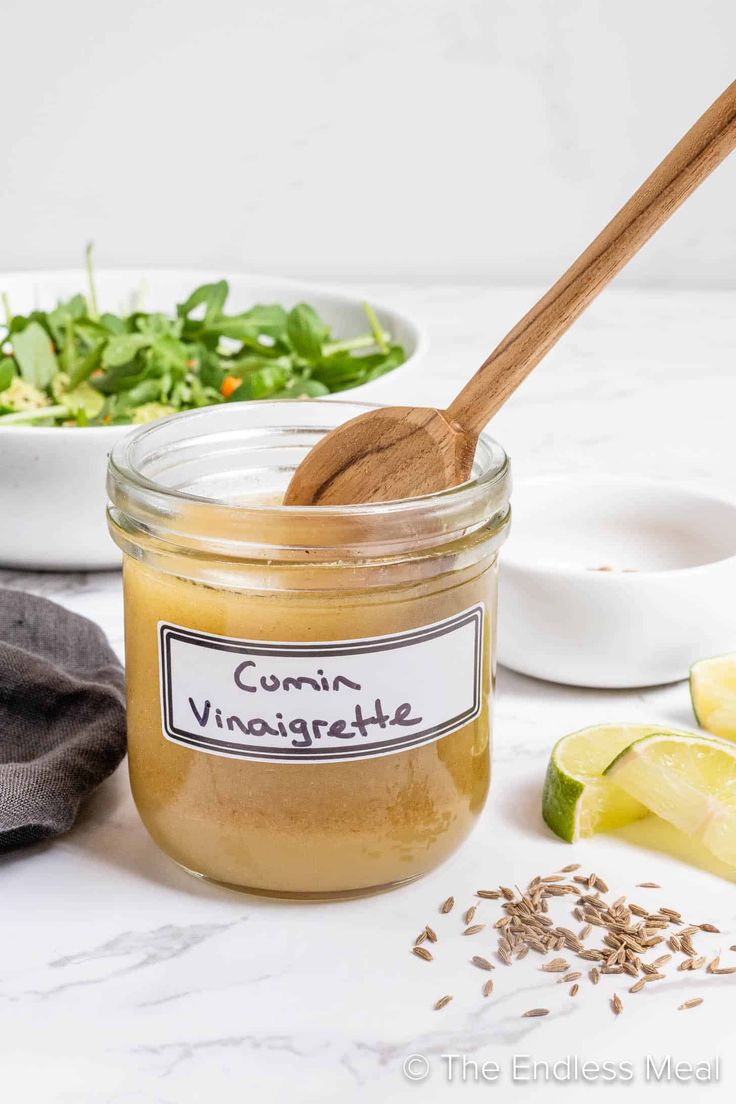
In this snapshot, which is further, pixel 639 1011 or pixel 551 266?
pixel 551 266

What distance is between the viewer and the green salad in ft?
4.84

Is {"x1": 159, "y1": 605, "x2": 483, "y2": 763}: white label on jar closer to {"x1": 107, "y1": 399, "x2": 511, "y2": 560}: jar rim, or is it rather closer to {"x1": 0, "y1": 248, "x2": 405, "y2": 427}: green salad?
{"x1": 107, "y1": 399, "x2": 511, "y2": 560}: jar rim

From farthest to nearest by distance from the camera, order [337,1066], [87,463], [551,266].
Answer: [551,266]
[87,463]
[337,1066]

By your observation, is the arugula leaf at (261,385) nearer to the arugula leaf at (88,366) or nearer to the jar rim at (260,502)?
the arugula leaf at (88,366)

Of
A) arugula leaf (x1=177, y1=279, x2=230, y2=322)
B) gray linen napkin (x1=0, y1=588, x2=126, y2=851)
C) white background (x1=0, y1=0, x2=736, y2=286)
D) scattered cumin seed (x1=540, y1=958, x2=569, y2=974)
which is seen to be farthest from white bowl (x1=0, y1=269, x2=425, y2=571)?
white background (x1=0, y1=0, x2=736, y2=286)

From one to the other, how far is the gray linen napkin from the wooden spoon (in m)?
0.24

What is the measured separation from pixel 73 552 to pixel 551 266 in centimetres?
168

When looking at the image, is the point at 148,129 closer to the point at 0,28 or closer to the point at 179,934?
the point at 0,28

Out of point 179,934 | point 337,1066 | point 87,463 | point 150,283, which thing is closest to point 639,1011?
point 337,1066

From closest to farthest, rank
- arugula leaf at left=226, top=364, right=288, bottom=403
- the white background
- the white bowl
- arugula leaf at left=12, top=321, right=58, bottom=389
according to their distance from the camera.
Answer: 1. the white bowl
2. arugula leaf at left=226, top=364, right=288, bottom=403
3. arugula leaf at left=12, top=321, right=58, bottom=389
4. the white background

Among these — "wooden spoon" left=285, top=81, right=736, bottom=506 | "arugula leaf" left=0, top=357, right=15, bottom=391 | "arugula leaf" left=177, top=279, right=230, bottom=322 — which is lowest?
"arugula leaf" left=0, top=357, right=15, bottom=391

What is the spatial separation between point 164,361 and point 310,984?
87 cm

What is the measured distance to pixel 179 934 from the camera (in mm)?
829

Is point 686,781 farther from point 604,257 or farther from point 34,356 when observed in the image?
point 34,356
